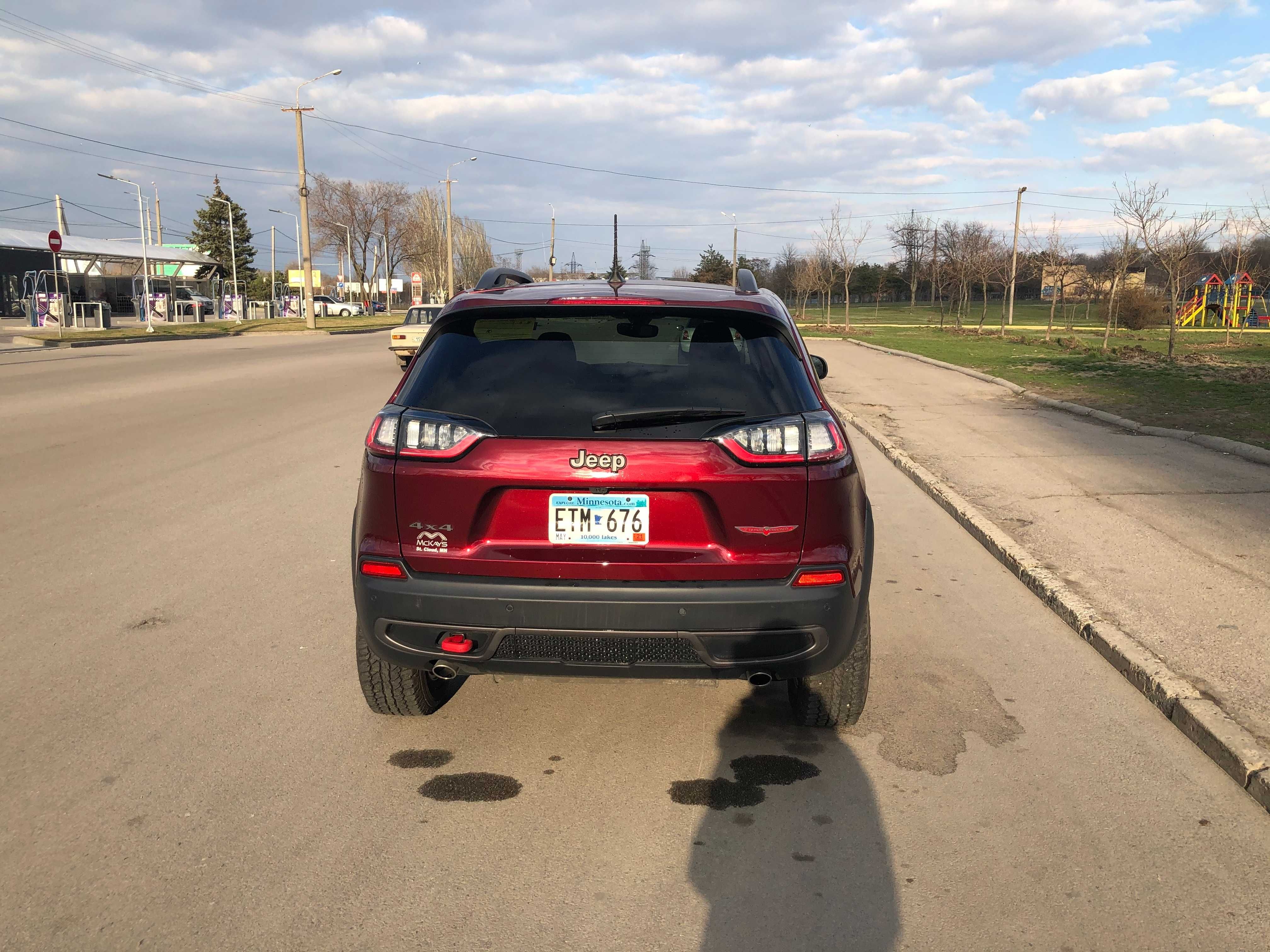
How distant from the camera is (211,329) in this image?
145 feet

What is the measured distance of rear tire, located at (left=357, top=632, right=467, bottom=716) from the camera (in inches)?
153

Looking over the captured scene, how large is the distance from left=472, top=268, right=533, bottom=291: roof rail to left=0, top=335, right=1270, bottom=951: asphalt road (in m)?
1.78

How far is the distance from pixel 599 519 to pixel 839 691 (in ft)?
4.13

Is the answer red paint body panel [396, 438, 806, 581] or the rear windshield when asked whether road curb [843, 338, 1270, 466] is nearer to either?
A: the rear windshield

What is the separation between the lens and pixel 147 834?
3.17 metres

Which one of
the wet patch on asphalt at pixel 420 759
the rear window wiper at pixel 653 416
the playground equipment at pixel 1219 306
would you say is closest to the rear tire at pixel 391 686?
the wet patch on asphalt at pixel 420 759

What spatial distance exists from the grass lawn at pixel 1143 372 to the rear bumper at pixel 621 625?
8.74 metres

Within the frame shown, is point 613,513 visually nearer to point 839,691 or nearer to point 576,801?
point 576,801

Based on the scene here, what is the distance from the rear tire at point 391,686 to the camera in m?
3.90

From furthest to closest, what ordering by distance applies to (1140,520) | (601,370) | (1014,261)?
(1014,261) → (1140,520) → (601,370)

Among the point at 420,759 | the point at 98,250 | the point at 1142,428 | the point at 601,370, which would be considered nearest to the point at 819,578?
the point at 601,370

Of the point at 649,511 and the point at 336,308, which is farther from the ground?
the point at 336,308

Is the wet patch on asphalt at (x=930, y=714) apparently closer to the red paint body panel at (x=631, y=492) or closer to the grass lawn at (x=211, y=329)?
the red paint body panel at (x=631, y=492)

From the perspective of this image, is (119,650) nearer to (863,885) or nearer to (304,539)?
(304,539)
